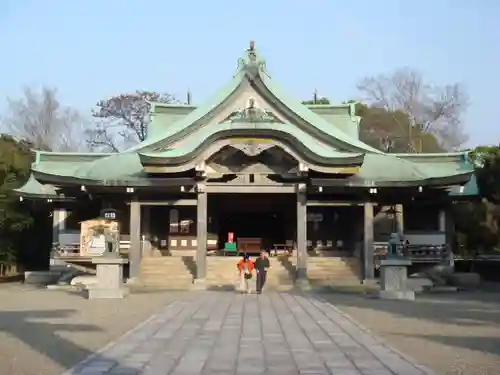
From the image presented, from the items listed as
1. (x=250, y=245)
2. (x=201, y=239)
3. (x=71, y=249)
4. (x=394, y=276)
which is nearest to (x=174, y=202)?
(x=201, y=239)

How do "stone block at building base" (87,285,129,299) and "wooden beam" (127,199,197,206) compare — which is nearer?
"stone block at building base" (87,285,129,299)

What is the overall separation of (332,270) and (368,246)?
6.38 feet

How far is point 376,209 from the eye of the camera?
92.9 feet

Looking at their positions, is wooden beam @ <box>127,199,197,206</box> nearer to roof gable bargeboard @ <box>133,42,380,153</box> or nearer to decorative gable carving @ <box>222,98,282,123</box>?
roof gable bargeboard @ <box>133,42,380,153</box>

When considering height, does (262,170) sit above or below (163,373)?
above

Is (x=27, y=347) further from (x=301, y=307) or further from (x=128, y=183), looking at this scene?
(x=128, y=183)

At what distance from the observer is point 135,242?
2583 cm

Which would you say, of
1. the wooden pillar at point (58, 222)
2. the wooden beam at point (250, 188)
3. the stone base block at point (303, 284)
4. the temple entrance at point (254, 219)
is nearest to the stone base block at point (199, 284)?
the stone base block at point (303, 284)

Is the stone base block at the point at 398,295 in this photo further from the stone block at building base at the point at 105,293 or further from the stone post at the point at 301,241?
the stone block at building base at the point at 105,293

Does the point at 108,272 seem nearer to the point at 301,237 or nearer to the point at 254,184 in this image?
the point at 254,184

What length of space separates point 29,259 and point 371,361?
30423mm

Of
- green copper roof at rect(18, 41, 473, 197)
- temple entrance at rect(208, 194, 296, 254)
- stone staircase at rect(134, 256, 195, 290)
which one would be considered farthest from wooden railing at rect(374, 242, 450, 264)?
stone staircase at rect(134, 256, 195, 290)

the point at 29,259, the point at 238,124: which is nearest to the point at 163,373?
the point at 238,124

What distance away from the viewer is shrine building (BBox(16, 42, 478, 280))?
25.2m
